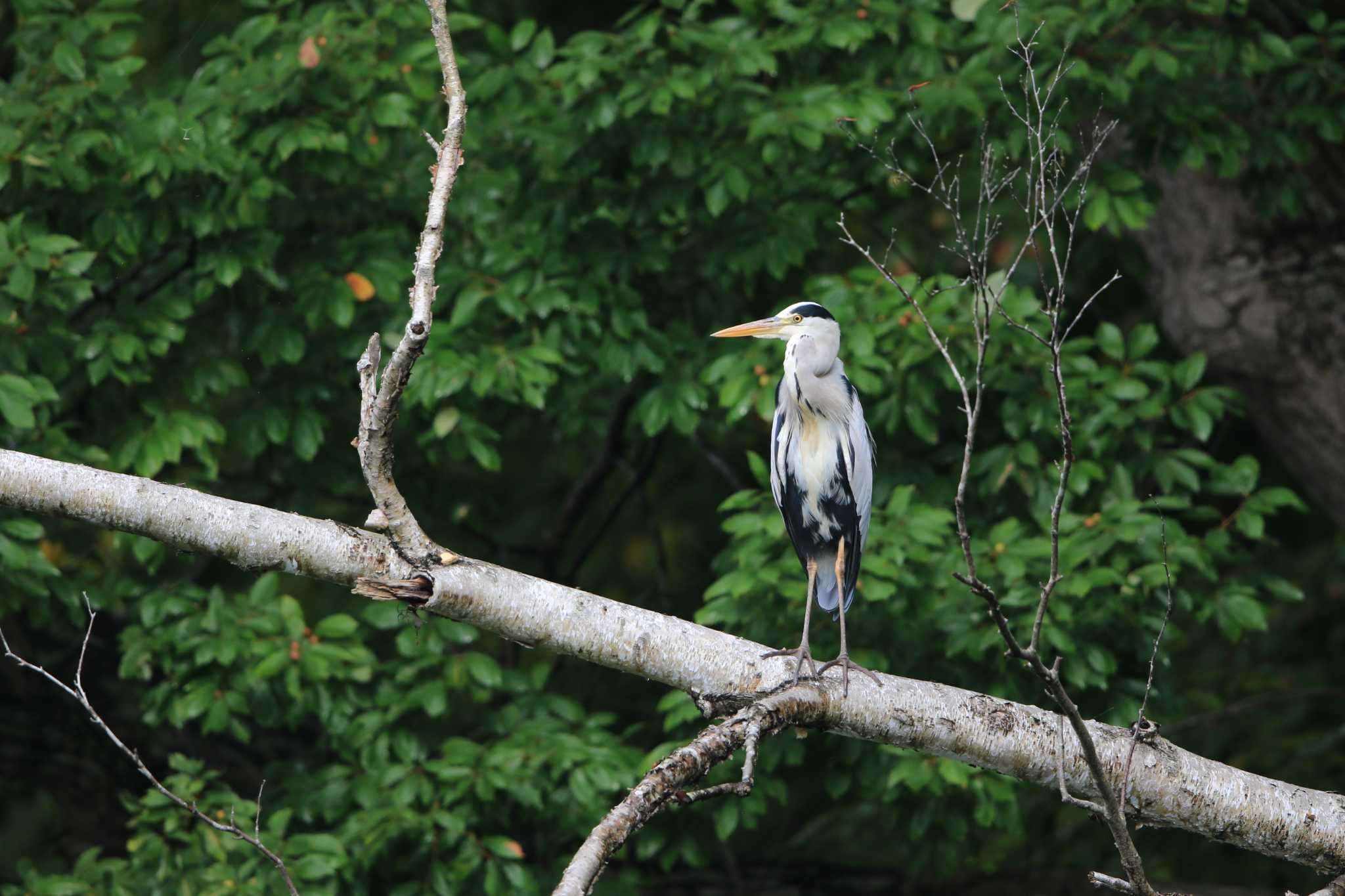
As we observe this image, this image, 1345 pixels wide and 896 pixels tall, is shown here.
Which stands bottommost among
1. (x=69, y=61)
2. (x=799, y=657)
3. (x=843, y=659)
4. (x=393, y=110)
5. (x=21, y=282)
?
(x=843, y=659)

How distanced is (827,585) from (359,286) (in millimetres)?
1863

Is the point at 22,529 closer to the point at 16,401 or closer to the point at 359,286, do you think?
the point at 16,401

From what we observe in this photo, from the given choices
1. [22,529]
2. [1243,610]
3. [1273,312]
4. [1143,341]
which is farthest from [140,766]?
[1273,312]

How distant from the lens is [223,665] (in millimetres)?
3846

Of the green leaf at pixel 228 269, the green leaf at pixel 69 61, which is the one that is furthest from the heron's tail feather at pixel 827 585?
the green leaf at pixel 69 61

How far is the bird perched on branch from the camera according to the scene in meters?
3.62

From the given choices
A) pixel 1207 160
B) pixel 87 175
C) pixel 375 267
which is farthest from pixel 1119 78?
pixel 87 175

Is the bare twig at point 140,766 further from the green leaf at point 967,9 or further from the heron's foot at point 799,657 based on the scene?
the green leaf at point 967,9

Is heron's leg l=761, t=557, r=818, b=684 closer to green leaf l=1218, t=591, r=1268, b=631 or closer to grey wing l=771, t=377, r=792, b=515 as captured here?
grey wing l=771, t=377, r=792, b=515

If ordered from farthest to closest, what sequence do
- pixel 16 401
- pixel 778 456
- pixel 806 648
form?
1. pixel 778 456
2. pixel 16 401
3. pixel 806 648

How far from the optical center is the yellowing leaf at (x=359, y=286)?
4.19 meters

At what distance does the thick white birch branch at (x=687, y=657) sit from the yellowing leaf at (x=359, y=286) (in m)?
1.64

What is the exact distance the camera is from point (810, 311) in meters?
3.64

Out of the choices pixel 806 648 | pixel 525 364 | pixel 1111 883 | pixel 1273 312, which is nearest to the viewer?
pixel 1111 883
